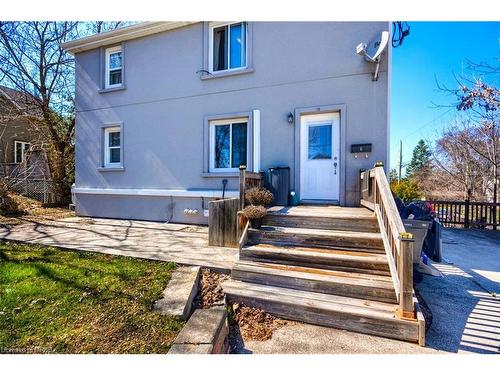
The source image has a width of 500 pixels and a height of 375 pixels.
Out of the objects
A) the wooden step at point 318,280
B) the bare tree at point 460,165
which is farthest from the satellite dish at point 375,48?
the bare tree at point 460,165

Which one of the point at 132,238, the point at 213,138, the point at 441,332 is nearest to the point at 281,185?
the point at 213,138

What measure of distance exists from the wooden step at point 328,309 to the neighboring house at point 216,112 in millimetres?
3190

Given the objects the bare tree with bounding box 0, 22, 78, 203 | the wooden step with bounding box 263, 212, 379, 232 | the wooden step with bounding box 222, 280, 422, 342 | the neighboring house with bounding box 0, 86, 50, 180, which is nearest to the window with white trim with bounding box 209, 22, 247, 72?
the wooden step with bounding box 263, 212, 379, 232

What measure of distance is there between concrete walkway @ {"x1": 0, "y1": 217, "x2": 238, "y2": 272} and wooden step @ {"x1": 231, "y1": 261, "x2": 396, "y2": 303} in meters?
0.40

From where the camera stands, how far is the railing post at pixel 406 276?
8.34 ft

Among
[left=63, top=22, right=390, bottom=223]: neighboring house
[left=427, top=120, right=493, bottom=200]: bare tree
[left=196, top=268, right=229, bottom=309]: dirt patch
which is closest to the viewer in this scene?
[left=196, top=268, right=229, bottom=309]: dirt patch

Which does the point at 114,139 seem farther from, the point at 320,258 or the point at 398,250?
the point at 398,250

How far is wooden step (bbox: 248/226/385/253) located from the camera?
364 cm

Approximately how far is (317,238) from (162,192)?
5.09 meters

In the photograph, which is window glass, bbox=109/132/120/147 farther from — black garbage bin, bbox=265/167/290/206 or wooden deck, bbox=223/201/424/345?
wooden deck, bbox=223/201/424/345

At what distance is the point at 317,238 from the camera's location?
152 inches

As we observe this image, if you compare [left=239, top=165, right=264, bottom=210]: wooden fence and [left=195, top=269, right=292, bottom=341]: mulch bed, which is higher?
[left=239, top=165, right=264, bottom=210]: wooden fence

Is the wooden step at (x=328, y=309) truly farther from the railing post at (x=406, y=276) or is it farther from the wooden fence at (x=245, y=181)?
the wooden fence at (x=245, y=181)
